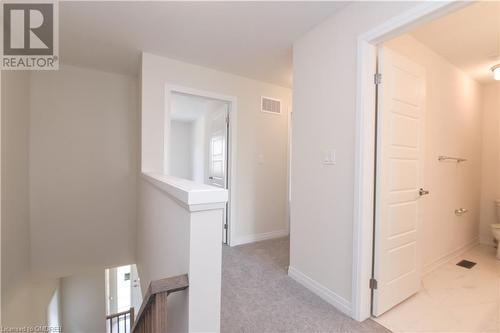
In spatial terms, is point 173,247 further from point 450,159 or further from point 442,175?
point 450,159

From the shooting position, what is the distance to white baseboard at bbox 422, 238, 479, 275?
2.43 metres

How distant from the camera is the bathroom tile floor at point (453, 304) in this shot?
1600 millimetres

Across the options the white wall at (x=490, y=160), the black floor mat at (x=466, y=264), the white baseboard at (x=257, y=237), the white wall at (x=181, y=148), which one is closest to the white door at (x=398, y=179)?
the black floor mat at (x=466, y=264)

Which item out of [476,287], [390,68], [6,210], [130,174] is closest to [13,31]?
[6,210]

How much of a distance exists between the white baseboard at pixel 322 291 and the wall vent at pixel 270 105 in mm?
2281

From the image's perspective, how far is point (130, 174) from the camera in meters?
3.45

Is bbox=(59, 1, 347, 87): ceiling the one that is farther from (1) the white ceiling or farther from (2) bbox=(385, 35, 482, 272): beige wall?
(1) the white ceiling

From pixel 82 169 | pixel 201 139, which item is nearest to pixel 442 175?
pixel 201 139

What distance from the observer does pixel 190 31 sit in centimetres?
217

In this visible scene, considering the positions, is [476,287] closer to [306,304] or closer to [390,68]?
[306,304]

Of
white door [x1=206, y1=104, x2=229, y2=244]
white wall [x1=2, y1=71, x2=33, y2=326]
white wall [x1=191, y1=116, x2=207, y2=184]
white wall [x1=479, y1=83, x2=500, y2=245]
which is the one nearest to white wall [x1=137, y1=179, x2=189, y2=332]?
white door [x1=206, y1=104, x2=229, y2=244]

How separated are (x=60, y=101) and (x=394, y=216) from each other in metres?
4.11

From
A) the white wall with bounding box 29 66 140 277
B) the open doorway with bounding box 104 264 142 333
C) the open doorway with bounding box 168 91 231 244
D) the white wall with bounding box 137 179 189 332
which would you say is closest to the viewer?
the white wall with bounding box 137 179 189 332

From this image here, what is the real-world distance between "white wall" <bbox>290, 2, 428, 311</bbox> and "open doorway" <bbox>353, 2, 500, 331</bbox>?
11 centimetres
